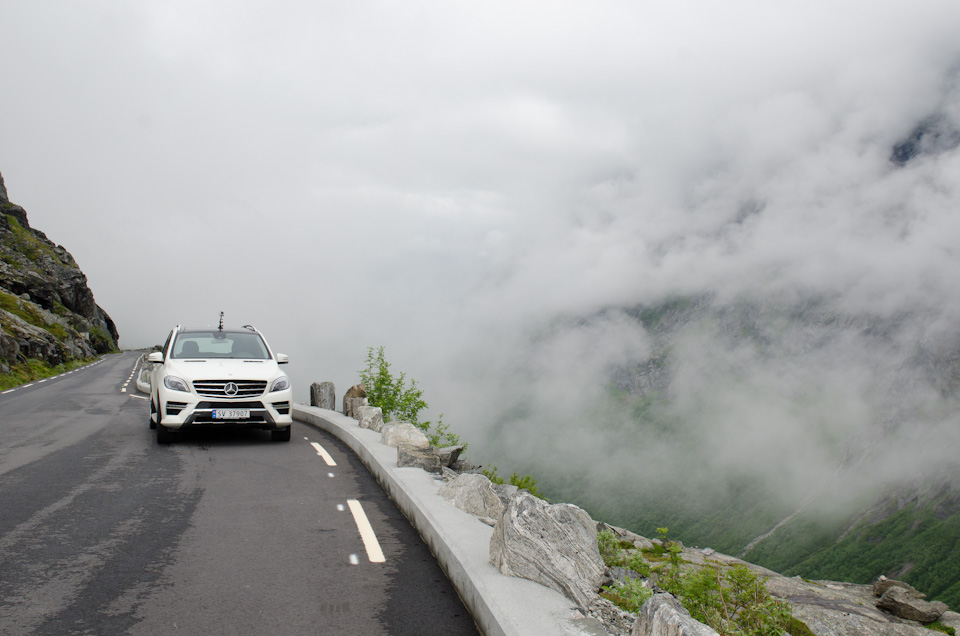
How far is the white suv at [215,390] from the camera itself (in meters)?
10.8

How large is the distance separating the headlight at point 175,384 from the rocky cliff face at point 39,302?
28.5 metres

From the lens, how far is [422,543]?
19.7 feet

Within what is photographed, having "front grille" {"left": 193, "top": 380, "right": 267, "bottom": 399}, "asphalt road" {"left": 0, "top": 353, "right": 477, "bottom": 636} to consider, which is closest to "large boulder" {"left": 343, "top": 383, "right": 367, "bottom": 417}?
"front grille" {"left": 193, "top": 380, "right": 267, "bottom": 399}

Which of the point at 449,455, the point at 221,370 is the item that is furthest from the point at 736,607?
the point at 221,370

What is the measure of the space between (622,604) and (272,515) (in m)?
3.93

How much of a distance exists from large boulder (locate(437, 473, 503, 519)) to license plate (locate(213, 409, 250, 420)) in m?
5.49

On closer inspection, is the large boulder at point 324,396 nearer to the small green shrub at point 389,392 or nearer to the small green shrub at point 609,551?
the small green shrub at point 389,392

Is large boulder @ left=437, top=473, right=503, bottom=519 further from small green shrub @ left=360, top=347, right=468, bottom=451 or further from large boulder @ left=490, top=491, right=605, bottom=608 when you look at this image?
small green shrub @ left=360, top=347, right=468, bottom=451

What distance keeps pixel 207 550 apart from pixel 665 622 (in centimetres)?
406

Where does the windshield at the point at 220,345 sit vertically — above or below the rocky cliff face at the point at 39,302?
below

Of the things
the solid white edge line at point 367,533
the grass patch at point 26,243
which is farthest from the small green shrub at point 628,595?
the grass patch at point 26,243

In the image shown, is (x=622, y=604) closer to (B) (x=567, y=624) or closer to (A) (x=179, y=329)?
(B) (x=567, y=624)

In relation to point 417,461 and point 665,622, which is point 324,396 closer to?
point 417,461

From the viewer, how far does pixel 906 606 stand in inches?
1554
